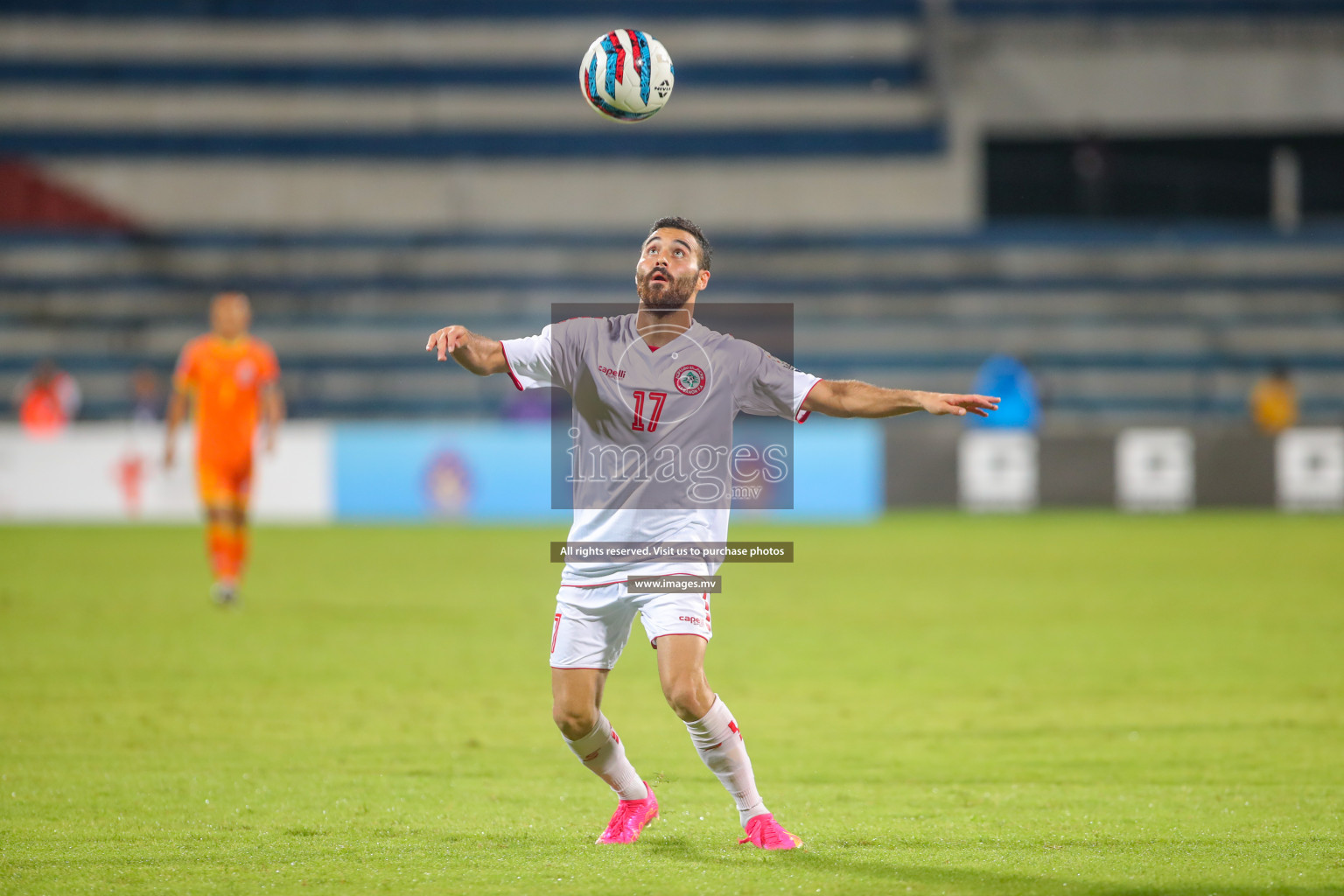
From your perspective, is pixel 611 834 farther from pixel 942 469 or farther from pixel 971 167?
pixel 971 167

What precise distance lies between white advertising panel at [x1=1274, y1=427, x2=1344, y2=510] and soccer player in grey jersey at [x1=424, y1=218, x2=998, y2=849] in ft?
57.9

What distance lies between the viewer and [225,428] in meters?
11.5

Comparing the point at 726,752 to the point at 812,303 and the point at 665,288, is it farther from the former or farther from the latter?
the point at 812,303

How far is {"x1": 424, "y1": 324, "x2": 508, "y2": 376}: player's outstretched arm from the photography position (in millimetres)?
4555

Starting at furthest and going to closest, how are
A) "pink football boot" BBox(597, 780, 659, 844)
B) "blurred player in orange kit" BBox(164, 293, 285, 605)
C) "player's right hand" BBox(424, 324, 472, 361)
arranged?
"blurred player in orange kit" BBox(164, 293, 285, 605) < "pink football boot" BBox(597, 780, 659, 844) < "player's right hand" BBox(424, 324, 472, 361)

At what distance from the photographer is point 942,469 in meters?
20.8

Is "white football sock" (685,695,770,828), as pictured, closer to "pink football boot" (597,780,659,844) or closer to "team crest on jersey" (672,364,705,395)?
"pink football boot" (597,780,659,844)

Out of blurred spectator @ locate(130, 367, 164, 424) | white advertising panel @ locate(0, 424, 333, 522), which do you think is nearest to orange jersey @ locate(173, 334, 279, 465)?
white advertising panel @ locate(0, 424, 333, 522)

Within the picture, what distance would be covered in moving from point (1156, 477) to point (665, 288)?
17.4 meters

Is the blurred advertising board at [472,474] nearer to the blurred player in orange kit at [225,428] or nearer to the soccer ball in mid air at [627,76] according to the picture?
the blurred player in orange kit at [225,428]

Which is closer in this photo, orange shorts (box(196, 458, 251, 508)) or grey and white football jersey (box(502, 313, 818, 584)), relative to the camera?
grey and white football jersey (box(502, 313, 818, 584))

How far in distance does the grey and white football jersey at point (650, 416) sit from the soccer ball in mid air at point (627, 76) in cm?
160

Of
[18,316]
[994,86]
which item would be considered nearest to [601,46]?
[18,316]

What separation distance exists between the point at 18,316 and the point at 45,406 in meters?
3.82
